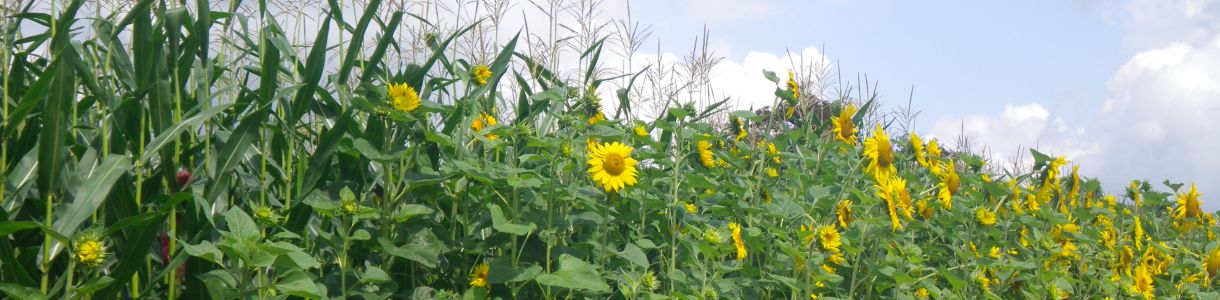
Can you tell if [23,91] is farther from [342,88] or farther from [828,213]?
[828,213]

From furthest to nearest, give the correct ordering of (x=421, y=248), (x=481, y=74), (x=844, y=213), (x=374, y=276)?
(x=844, y=213) → (x=481, y=74) → (x=421, y=248) → (x=374, y=276)

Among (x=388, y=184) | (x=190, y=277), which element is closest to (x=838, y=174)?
(x=388, y=184)

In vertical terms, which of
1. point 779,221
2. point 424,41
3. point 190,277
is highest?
point 424,41

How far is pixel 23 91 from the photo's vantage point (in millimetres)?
1984

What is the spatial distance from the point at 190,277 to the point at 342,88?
1.56 ft

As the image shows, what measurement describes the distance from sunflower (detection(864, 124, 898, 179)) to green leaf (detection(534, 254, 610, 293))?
106 cm

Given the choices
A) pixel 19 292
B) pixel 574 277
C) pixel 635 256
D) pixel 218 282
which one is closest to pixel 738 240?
pixel 635 256

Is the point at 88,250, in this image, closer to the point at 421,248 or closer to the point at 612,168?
the point at 421,248

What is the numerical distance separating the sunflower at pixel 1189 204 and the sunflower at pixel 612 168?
3.77m

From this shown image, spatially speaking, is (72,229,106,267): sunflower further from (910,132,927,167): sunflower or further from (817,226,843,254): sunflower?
(910,132,927,167): sunflower

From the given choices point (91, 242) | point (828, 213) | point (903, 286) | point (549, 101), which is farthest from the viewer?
point (903, 286)

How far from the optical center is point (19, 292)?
1.57 m

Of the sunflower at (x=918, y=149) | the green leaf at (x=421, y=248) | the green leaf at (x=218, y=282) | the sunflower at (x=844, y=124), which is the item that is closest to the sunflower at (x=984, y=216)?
the sunflower at (x=918, y=149)

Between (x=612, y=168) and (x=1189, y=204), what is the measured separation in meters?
3.84
